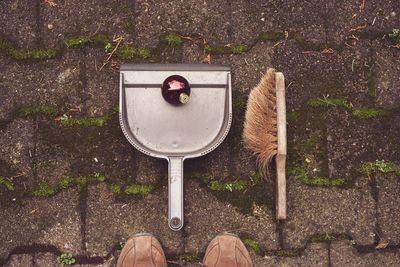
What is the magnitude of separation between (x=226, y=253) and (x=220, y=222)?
162 millimetres

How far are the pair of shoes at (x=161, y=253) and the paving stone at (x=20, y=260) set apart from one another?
0.45 m

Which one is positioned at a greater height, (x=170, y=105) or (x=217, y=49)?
(x=217, y=49)

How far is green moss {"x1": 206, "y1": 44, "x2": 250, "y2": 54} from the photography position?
320 centimetres

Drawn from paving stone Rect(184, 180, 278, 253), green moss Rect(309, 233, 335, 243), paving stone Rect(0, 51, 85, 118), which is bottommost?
green moss Rect(309, 233, 335, 243)

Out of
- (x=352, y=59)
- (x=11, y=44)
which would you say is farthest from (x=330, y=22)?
(x=11, y=44)

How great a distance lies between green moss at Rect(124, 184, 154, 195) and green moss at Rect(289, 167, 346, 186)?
0.73m

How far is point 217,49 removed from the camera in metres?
3.20

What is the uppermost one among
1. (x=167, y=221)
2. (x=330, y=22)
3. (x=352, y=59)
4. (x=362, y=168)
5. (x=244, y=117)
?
(x=330, y=22)

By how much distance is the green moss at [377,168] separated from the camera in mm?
3152

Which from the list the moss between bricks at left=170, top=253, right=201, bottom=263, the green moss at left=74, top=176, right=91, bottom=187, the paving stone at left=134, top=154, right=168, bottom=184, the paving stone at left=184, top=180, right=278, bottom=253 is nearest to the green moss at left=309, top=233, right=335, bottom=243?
the paving stone at left=184, top=180, right=278, bottom=253

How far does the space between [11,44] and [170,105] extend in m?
0.90

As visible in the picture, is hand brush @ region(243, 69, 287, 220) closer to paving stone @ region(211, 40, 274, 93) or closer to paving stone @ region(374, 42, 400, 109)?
paving stone @ region(211, 40, 274, 93)

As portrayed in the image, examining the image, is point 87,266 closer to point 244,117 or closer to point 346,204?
point 244,117

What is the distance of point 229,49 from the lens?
3203 mm
